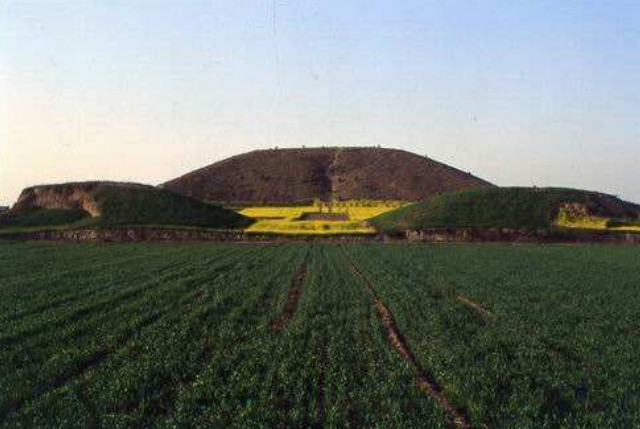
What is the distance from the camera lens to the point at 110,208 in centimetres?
7062

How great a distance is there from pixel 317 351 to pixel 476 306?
8.43 m

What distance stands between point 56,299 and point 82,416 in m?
12.1

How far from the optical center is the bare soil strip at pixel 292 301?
1742 cm

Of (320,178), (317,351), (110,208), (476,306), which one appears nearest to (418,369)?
(317,351)

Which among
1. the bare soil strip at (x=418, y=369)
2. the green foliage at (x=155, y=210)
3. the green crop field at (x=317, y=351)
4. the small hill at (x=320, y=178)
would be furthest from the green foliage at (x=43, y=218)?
the bare soil strip at (x=418, y=369)

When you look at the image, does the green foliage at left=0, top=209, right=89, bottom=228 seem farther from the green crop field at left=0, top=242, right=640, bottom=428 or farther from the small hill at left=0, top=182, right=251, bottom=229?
the green crop field at left=0, top=242, right=640, bottom=428

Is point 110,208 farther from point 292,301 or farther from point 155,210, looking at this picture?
point 292,301

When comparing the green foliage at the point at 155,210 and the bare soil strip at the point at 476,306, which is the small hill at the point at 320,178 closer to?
the green foliage at the point at 155,210

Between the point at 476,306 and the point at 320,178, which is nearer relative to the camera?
the point at 476,306

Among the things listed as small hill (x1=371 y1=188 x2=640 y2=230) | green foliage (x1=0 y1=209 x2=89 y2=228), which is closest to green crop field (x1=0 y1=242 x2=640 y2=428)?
small hill (x1=371 y1=188 x2=640 y2=230)

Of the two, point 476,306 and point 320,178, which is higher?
point 320,178

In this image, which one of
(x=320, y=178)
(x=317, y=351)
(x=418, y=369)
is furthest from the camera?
(x=320, y=178)

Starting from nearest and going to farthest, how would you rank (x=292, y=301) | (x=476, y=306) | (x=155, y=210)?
(x=476, y=306) < (x=292, y=301) < (x=155, y=210)

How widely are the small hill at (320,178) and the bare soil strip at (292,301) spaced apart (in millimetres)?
72697
